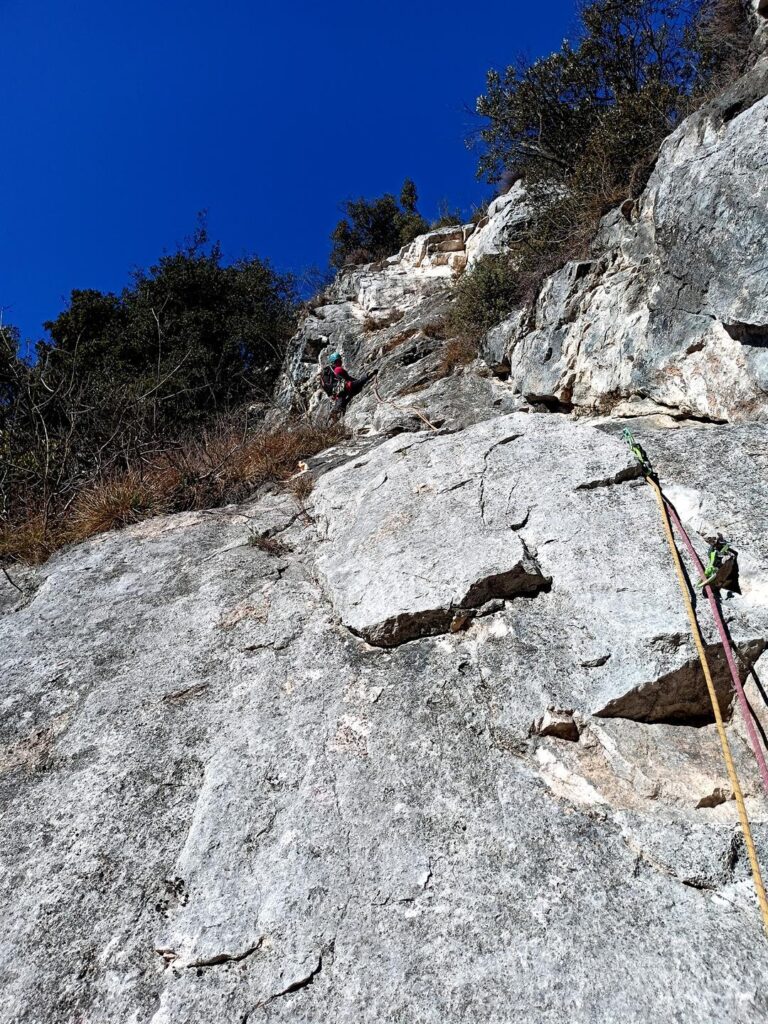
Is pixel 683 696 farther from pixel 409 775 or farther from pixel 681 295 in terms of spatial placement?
pixel 681 295

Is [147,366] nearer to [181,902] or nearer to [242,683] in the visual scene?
[242,683]

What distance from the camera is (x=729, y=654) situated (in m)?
2.47

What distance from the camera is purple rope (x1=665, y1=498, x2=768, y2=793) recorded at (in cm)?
213

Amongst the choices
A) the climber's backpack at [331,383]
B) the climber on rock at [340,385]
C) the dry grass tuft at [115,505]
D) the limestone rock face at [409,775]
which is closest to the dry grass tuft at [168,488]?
the dry grass tuft at [115,505]

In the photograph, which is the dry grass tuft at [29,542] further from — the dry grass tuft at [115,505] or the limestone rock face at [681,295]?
the limestone rock face at [681,295]

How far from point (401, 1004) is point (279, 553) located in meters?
2.91

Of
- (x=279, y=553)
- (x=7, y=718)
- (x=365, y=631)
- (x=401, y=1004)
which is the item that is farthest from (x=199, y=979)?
(x=279, y=553)

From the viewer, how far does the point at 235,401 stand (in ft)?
39.9

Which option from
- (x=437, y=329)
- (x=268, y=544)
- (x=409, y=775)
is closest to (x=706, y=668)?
(x=409, y=775)

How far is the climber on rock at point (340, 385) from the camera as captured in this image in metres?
8.84

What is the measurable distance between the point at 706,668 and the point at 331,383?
7.69 metres

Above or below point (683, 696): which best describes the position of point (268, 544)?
above

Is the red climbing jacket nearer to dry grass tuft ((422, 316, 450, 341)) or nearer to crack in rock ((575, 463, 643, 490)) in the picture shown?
dry grass tuft ((422, 316, 450, 341))

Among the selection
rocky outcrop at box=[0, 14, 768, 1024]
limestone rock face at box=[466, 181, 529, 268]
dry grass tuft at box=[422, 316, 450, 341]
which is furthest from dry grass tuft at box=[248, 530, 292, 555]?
limestone rock face at box=[466, 181, 529, 268]
